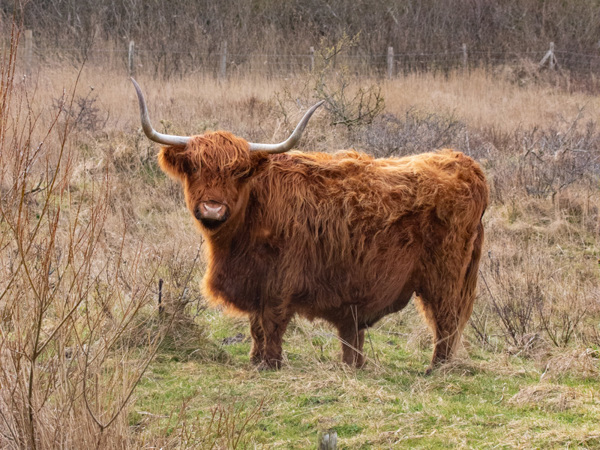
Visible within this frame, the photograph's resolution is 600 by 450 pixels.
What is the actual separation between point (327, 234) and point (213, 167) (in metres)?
0.94

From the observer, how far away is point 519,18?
23797 mm

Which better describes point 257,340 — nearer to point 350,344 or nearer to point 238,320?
point 350,344

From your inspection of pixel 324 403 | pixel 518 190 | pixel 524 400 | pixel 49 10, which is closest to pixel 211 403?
pixel 324 403

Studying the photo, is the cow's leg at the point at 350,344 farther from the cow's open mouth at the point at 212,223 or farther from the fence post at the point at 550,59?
the fence post at the point at 550,59

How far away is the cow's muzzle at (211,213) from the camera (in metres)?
5.02

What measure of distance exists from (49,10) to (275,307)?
2020cm

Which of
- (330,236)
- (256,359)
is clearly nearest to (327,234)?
(330,236)

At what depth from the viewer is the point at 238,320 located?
687 cm

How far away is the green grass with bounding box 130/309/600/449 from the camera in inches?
158

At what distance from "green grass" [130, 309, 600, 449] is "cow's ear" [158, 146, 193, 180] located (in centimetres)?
129

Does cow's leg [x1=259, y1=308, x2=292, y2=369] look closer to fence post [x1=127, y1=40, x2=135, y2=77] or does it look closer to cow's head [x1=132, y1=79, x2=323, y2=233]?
cow's head [x1=132, y1=79, x2=323, y2=233]

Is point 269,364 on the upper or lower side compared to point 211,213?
lower

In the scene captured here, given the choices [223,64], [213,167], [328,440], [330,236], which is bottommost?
[328,440]

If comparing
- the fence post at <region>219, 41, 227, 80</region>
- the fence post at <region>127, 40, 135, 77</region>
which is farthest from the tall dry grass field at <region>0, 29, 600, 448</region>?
the fence post at <region>219, 41, 227, 80</region>
